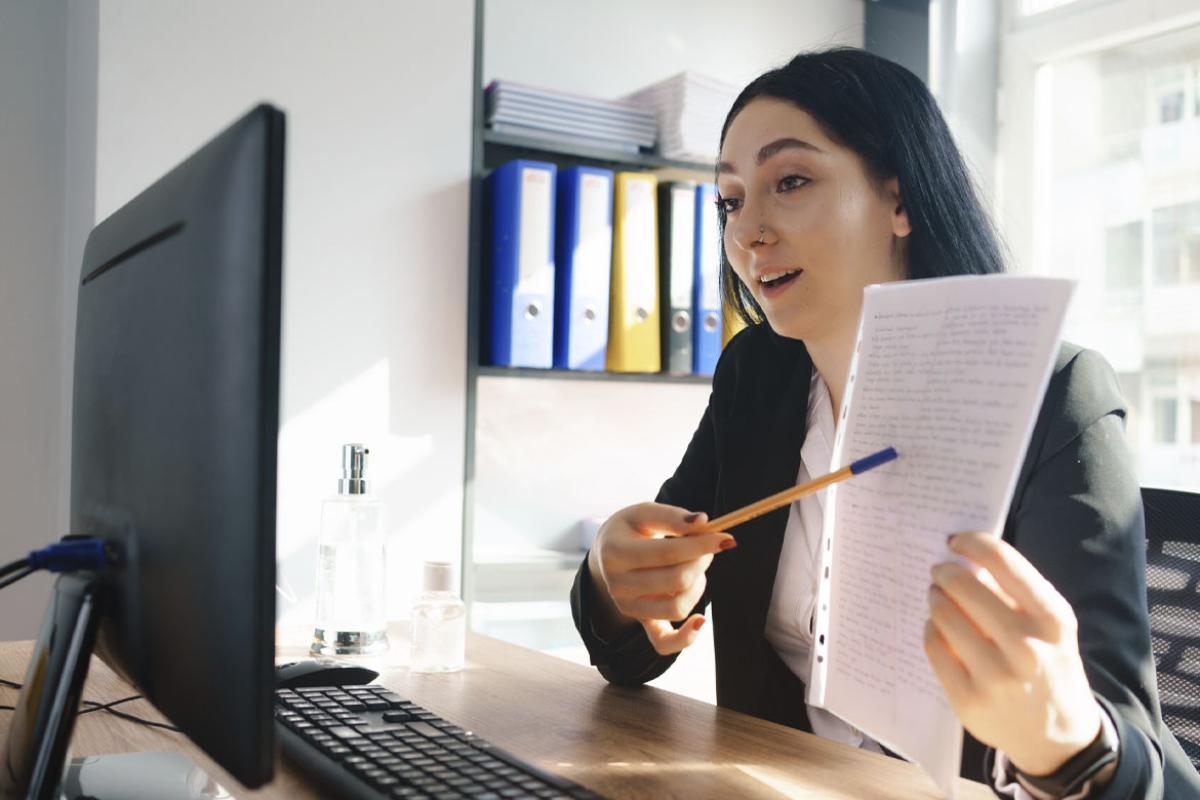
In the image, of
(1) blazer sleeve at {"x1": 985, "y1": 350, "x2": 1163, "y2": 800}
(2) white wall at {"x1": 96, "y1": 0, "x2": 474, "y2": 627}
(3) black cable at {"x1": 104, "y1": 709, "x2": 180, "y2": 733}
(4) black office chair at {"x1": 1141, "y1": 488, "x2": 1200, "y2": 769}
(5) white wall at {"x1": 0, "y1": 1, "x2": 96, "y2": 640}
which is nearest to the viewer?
(1) blazer sleeve at {"x1": 985, "y1": 350, "x2": 1163, "y2": 800}

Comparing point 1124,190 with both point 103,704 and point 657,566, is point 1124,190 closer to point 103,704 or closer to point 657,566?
point 657,566

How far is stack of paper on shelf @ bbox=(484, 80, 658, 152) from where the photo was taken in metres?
2.14

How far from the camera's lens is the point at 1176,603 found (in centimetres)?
109

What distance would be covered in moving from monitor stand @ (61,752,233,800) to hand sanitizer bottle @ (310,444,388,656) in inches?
16.8

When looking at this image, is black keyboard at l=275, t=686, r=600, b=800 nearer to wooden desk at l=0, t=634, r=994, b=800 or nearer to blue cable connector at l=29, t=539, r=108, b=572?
wooden desk at l=0, t=634, r=994, b=800

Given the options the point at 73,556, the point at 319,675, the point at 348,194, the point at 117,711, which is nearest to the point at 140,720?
the point at 117,711

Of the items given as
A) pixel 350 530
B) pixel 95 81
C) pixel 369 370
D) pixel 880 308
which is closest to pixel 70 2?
pixel 95 81

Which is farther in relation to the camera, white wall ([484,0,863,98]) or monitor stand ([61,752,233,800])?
white wall ([484,0,863,98])

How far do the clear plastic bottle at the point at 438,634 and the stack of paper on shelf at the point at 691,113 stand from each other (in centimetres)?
130

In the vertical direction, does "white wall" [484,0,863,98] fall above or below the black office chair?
above

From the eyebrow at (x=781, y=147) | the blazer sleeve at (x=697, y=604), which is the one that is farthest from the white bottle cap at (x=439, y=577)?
the eyebrow at (x=781, y=147)

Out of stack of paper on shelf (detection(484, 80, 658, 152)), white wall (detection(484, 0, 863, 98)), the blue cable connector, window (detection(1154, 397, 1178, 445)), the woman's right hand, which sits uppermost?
white wall (detection(484, 0, 863, 98))

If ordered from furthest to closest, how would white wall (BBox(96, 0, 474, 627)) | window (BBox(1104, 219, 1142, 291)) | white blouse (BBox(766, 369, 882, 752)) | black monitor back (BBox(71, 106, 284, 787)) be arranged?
window (BBox(1104, 219, 1142, 291))
white wall (BBox(96, 0, 474, 627))
white blouse (BBox(766, 369, 882, 752))
black monitor back (BBox(71, 106, 284, 787))

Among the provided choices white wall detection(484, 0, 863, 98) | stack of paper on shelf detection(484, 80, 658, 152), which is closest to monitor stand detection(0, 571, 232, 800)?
stack of paper on shelf detection(484, 80, 658, 152)
